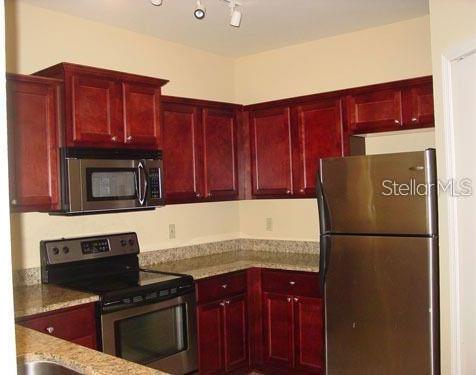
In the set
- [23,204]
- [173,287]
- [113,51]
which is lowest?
[173,287]

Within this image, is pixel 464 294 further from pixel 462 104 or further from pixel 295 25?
pixel 295 25

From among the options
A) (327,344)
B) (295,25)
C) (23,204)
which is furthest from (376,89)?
(23,204)

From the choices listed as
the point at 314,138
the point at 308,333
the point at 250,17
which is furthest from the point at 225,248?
the point at 250,17

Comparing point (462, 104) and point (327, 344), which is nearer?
point (462, 104)

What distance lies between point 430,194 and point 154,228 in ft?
6.74

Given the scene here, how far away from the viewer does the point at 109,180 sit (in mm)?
2965

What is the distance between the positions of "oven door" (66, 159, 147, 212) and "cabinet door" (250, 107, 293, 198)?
1175 mm

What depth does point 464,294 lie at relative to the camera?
8.13ft

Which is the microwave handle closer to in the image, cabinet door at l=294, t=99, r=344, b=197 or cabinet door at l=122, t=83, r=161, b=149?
cabinet door at l=122, t=83, r=161, b=149

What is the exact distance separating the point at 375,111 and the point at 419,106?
0.31 m

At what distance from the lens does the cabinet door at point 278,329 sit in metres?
3.46

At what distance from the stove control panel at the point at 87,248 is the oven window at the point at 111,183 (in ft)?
1.26

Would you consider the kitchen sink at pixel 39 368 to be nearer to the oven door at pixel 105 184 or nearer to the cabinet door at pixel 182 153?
the oven door at pixel 105 184

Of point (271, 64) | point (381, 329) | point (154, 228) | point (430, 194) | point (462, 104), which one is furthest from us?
point (271, 64)
